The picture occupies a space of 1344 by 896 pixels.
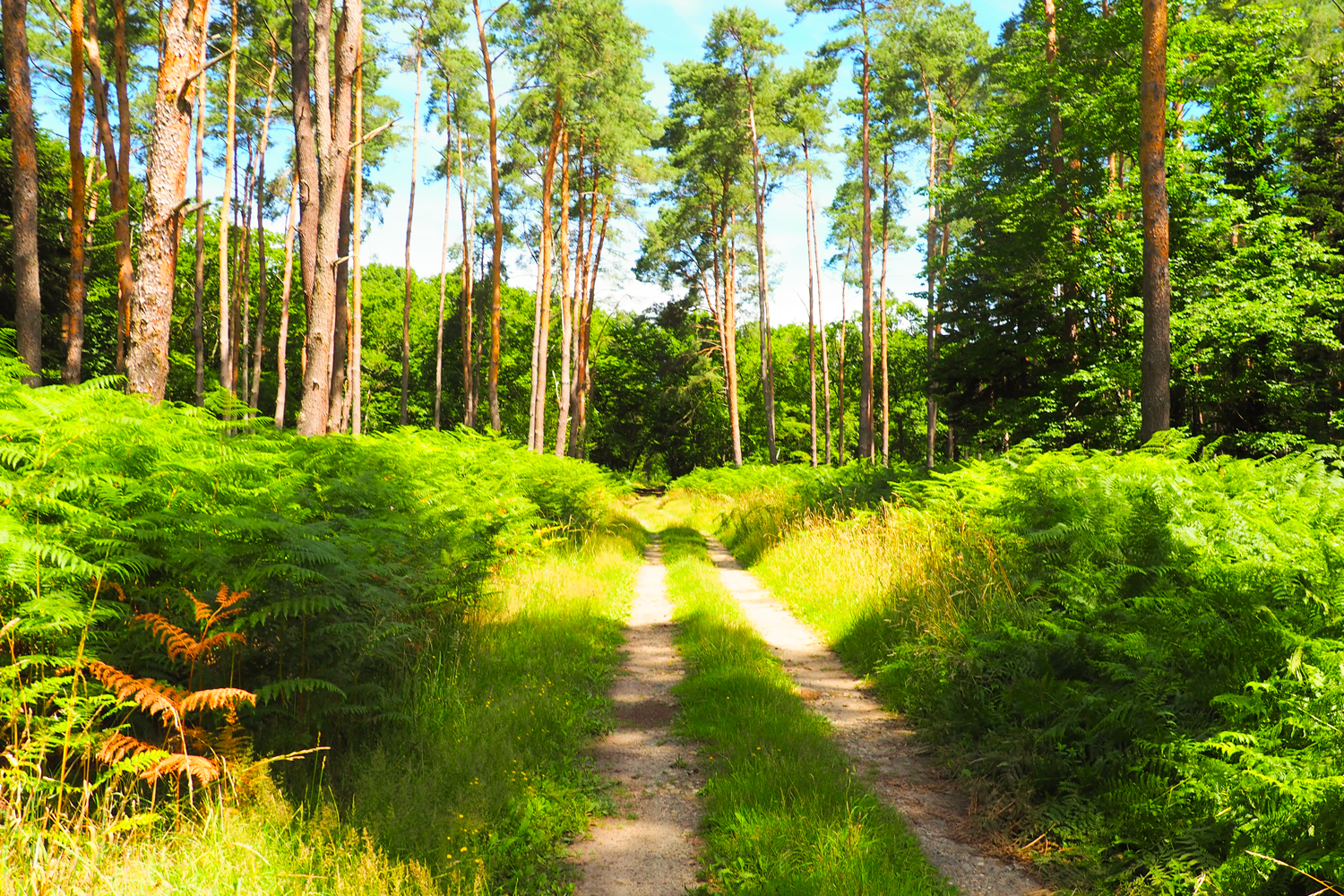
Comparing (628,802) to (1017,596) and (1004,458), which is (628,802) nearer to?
(1017,596)

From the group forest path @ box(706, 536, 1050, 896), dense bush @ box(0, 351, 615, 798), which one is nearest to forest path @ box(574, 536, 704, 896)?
forest path @ box(706, 536, 1050, 896)

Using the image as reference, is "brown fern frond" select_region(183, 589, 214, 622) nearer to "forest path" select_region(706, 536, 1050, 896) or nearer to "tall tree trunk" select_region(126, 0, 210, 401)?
"forest path" select_region(706, 536, 1050, 896)

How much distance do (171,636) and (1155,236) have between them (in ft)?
37.9

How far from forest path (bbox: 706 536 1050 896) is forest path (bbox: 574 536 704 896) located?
1138 mm

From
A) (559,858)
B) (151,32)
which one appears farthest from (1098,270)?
(151,32)

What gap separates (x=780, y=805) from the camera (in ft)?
11.9

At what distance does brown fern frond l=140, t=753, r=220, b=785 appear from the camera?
109 inches

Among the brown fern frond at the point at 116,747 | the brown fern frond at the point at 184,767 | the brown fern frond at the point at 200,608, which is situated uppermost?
the brown fern frond at the point at 200,608

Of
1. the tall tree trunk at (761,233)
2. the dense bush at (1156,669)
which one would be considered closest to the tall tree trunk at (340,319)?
the dense bush at (1156,669)

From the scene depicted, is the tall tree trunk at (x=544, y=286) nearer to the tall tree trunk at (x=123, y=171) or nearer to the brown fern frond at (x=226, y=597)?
the tall tree trunk at (x=123, y=171)

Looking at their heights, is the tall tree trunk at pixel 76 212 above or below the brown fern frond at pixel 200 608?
above

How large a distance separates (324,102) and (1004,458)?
33.2ft

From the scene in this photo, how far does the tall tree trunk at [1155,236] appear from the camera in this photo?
30.7 ft

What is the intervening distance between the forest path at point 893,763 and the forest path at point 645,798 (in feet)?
3.73
